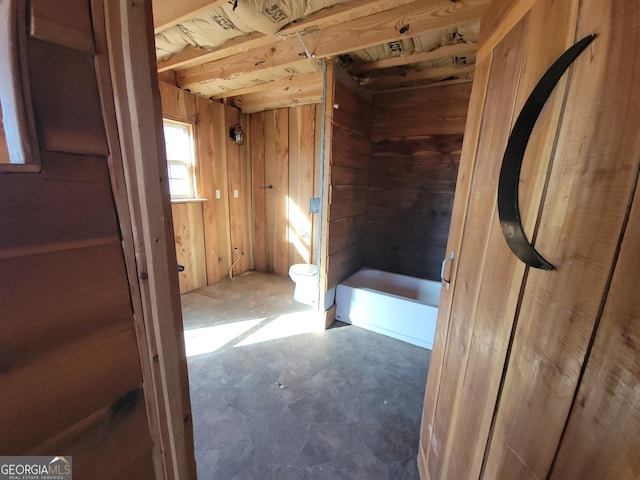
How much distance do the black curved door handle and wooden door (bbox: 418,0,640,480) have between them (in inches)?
0.6

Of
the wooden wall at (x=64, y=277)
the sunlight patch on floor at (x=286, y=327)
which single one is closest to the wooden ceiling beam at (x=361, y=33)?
the wooden wall at (x=64, y=277)

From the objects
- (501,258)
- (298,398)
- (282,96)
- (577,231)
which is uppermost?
(282,96)

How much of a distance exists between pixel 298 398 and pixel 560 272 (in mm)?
1678

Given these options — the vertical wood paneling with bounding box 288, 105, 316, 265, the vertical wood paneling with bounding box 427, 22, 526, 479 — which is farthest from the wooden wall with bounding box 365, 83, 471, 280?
the vertical wood paneling with bounding box 427, 22, 526, 479

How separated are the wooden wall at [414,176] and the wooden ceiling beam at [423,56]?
62 centimetres

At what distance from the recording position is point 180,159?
300 centimetres

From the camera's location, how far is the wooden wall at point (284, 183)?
135 inches

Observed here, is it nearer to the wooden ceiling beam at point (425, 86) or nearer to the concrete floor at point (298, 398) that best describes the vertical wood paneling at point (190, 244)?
the concrete floor at point (298, 398)

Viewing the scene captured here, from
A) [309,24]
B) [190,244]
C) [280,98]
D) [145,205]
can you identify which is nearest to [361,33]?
[309,24]

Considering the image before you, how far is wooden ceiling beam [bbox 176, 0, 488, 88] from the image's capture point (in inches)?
60.0

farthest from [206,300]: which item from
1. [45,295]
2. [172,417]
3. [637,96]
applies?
[637,96]

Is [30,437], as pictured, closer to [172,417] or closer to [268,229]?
[172,417]

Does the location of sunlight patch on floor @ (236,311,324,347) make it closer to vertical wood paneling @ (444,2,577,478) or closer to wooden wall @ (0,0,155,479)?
vertical wood paneling @ (444,2,577,478)

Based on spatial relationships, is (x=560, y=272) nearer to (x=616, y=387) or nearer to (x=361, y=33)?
(x=616, y=387)
